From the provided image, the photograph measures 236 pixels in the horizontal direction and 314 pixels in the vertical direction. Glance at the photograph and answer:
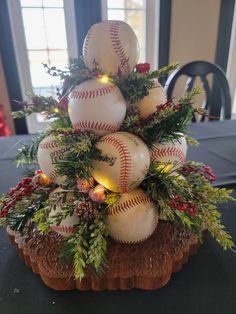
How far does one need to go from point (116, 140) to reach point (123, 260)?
0.17 meters

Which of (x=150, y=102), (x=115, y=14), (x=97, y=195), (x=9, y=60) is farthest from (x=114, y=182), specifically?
(x=115, y=14)

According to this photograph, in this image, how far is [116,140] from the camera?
32 cm

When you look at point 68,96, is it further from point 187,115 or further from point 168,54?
point 168,54

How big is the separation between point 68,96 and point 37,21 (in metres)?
1.63

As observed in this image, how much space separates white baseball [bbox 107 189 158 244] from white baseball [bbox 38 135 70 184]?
10 cm

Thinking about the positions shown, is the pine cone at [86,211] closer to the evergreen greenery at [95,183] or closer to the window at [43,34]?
the evergreen greenery at [95,183]

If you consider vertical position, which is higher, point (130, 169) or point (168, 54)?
point (168, 54)

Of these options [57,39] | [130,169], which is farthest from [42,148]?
[57,39]

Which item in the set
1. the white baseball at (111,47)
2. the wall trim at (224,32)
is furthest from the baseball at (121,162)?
the wall trim at (224,32)

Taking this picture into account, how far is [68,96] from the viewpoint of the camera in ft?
1.16

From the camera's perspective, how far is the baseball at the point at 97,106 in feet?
1.04

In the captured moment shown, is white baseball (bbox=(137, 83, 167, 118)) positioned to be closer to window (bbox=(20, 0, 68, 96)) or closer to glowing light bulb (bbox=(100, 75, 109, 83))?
glowing light bulb (bbox=(100, 75, 109, 83))

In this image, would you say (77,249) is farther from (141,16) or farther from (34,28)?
(141,16)

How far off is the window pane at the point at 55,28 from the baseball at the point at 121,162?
5.43ft
